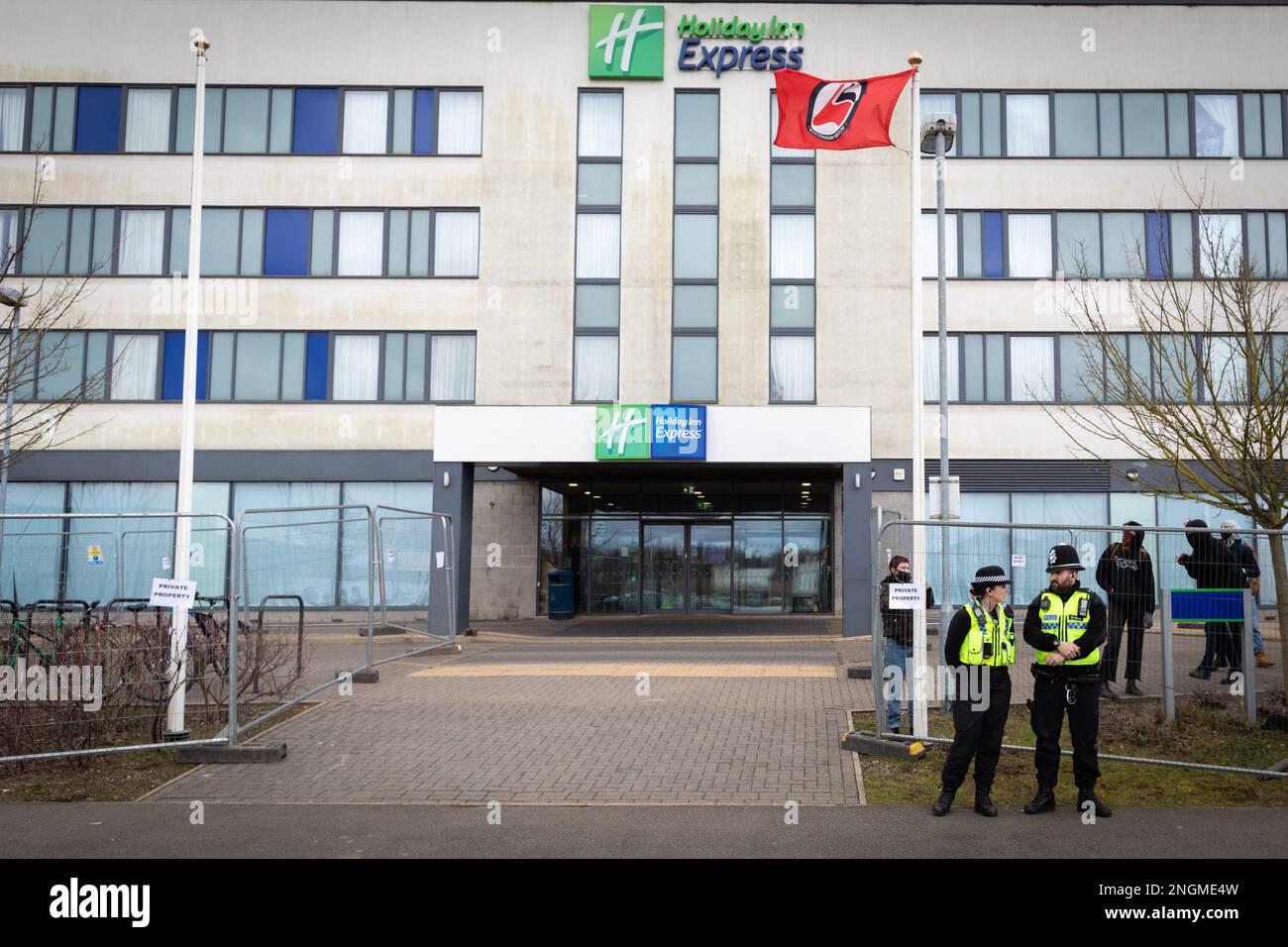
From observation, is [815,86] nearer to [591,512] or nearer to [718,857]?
[718,857]

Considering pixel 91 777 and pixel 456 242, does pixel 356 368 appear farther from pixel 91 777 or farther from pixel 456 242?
pixel 91 777

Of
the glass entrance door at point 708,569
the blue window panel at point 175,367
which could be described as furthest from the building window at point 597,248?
the blue window panel at point 175,367

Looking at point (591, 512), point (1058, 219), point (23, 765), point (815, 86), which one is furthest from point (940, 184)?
point (591, 512)

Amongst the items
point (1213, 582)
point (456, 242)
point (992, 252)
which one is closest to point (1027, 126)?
point (992, 252)

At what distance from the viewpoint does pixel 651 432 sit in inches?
948

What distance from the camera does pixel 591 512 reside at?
30.2m

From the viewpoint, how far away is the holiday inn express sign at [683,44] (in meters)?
27.2

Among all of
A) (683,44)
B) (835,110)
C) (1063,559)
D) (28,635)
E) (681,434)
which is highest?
(683,44)

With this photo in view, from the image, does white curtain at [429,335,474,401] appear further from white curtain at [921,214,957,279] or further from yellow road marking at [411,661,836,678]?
white curtain at [921,214,957,279]

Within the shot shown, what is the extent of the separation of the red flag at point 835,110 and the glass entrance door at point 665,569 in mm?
18480

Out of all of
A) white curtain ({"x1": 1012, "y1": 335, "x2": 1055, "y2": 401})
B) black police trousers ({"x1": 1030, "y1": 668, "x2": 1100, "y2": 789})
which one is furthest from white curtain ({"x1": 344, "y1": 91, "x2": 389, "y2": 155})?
black police trousers ({"x1": 1030, "y1": 668, "x2": 1100, "y2": 789})

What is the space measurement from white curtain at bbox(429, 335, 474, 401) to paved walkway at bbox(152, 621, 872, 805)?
35.7 ft

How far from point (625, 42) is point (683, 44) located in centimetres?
138

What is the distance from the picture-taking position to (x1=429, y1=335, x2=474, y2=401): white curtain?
27203mm
